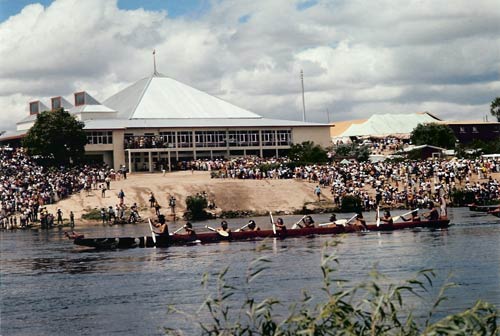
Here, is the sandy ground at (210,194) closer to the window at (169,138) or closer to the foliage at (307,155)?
the foliage at (307,155)

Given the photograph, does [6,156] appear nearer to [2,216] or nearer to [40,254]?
[2,216]

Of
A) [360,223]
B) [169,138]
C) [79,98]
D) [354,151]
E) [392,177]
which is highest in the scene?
[79,98]

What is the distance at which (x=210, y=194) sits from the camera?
79.6 metres

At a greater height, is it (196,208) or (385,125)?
(385,125)

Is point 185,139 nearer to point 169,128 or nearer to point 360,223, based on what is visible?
point 169,128

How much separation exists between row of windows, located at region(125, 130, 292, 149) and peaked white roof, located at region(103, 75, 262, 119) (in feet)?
23.3

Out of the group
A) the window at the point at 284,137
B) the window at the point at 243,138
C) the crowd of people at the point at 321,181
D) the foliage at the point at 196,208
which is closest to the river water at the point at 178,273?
the crowd of people at the point at 321,181

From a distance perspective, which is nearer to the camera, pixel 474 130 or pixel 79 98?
pixel 79 98

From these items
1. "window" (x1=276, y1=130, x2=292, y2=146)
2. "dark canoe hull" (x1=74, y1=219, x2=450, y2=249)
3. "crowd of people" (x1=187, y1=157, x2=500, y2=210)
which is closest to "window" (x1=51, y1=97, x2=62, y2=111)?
"window" (x1=276, y1=130, x2=292, y2=146)

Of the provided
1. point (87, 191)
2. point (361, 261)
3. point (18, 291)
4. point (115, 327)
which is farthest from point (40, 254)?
point (87, 191)

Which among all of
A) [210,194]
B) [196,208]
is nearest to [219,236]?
[196,208]

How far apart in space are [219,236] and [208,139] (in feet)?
179

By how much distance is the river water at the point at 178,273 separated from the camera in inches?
1230

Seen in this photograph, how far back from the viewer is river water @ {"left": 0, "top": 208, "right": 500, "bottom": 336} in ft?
102
